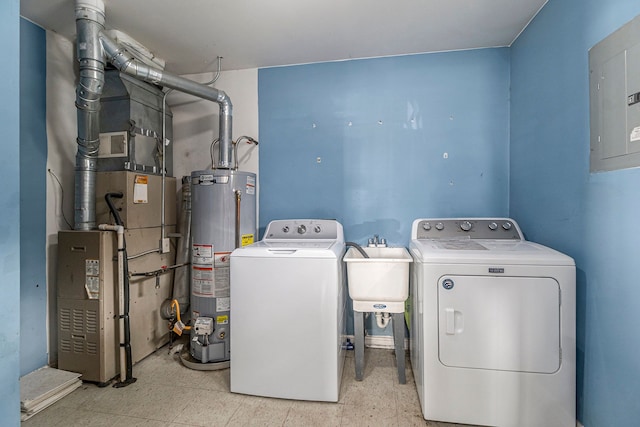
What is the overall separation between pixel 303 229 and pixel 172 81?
149 centimetres

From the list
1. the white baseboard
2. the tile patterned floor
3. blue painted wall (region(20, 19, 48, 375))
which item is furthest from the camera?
the white baseboard

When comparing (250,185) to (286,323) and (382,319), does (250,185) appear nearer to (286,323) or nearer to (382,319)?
(286,323)

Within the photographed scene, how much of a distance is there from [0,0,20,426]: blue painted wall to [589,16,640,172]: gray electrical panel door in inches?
86.4

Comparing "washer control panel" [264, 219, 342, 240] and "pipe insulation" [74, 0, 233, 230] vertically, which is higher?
"pipe insulation" [74, 0, 233, 230]

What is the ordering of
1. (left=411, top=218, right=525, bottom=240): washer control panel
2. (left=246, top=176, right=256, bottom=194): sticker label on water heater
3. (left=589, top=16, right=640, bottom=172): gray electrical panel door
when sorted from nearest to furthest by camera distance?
(left=589, top=16, right=640, bottom=172): gray electrical panel door, (left=411, top=218, right=525, bottom=240): washer control panel, (left=246, top=176, right=256, bottom=194): sticker label on water heater

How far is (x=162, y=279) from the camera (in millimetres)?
2385

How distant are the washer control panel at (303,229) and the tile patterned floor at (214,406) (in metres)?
1.01

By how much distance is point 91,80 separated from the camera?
6.03ft

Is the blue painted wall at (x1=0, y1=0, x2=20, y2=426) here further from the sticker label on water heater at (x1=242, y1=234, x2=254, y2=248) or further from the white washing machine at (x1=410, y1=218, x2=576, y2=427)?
the white washing machine at (x1=410, y1=218, x2=576, y2=427)

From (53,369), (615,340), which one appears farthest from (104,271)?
(615,340)

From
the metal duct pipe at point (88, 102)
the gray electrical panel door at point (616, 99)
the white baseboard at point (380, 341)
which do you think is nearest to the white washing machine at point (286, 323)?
the white baseboard at point (380, 341)

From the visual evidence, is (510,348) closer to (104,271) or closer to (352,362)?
(352,362)

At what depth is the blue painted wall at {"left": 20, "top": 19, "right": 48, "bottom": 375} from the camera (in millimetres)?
1879

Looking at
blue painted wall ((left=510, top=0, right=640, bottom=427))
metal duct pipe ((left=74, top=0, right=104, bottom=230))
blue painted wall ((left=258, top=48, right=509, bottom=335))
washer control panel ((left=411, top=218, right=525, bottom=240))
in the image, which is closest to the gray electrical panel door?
blue painted wall ((left=510, top=0, right=640, bottom=427))
